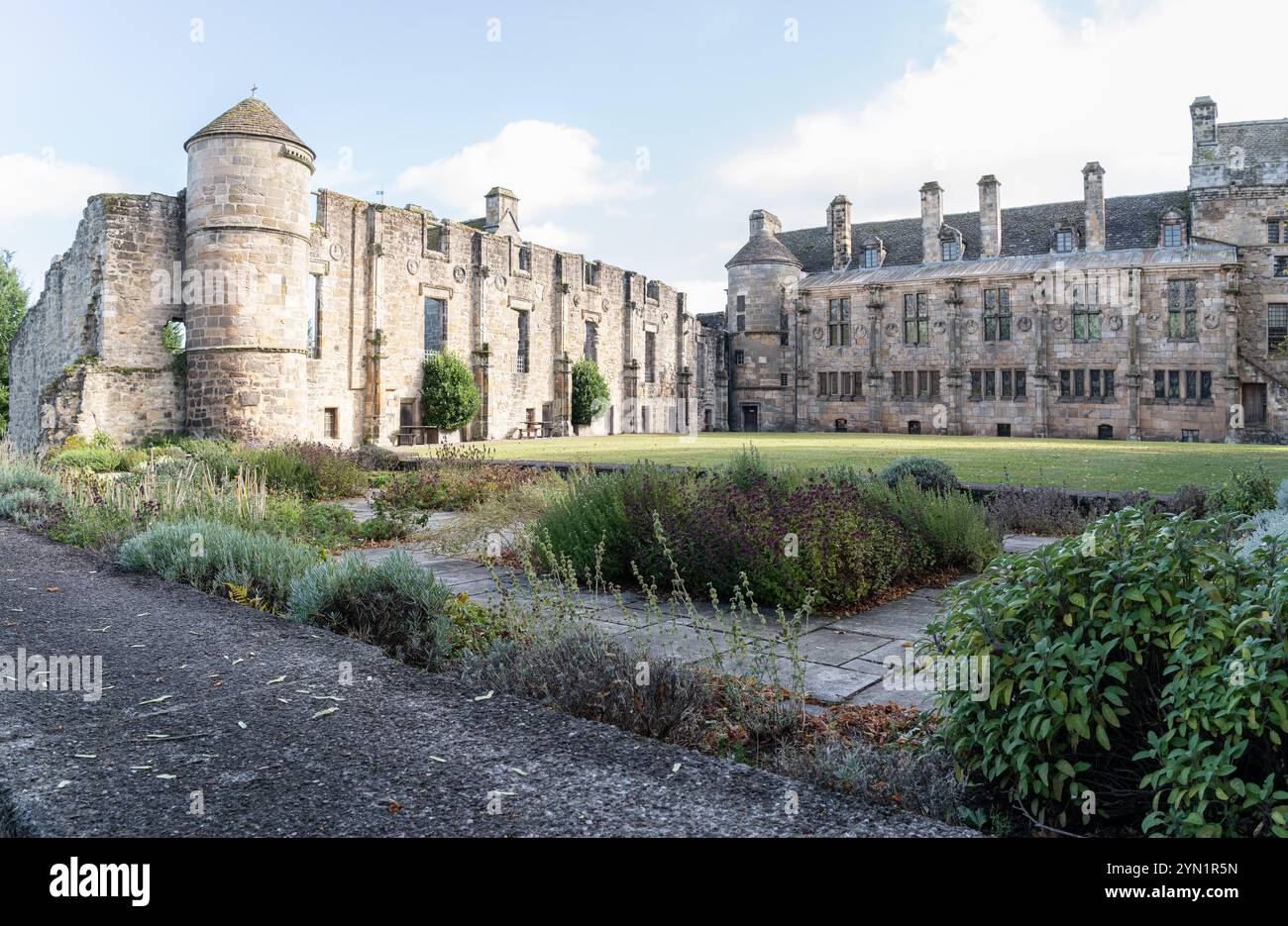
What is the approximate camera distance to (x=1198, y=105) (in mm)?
37188

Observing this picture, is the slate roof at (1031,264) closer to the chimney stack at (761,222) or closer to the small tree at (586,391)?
the chimney stack at (761,222)

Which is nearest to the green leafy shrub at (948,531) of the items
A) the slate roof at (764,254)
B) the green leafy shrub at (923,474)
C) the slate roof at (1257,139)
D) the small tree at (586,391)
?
the green leafy shrub at (923,474)

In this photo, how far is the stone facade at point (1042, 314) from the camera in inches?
1438

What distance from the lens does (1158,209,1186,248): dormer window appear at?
38.1m

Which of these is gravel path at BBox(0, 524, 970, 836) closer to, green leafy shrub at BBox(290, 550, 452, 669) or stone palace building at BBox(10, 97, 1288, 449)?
green leafy shrub at BBox(290, 550, 452, 669)

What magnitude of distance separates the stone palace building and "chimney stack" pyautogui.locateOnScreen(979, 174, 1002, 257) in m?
0.10

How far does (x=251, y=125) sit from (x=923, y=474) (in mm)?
17869

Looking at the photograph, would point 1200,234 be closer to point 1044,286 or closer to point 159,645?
point 1044,286

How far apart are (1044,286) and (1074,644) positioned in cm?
4101

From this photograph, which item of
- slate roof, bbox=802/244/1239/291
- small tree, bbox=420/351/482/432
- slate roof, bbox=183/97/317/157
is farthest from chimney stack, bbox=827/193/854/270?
slate roof, bbox=183/97/317/157

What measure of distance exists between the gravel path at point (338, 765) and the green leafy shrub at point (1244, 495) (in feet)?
26.5

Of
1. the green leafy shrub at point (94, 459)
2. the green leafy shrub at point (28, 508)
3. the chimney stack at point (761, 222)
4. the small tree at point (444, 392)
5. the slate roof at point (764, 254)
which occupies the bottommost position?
the green leafy shrub at point (28, 508)

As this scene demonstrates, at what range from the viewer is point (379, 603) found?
5324 millimetres
